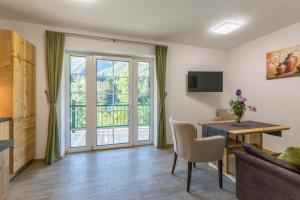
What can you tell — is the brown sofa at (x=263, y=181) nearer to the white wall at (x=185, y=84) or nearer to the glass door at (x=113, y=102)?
the white wall at (x=185, y=84)

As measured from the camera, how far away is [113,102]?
3994mm

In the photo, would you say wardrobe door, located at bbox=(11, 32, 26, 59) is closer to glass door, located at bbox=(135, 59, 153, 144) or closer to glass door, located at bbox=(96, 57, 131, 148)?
glass door, located at bbox=(96, 57, 131, 148)

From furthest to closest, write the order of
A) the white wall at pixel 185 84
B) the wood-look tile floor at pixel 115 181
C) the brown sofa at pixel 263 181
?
the white wall at pixel 185 84 → the wood-look tile floor at pixel 115 181 → the brown sofa at pixel 263 181

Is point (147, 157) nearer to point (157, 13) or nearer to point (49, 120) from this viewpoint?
point (49, 120)

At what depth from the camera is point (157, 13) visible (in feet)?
9.21

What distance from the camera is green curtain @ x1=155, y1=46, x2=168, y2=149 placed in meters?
3.94

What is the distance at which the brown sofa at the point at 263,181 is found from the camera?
50.1 inches

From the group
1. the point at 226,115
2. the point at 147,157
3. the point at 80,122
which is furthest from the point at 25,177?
the point at 226,115

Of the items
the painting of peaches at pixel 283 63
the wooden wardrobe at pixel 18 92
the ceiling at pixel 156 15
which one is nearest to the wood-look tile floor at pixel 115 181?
the wooden wardrobe at pixel 18 92

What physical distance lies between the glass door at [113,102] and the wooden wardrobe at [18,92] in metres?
1.27

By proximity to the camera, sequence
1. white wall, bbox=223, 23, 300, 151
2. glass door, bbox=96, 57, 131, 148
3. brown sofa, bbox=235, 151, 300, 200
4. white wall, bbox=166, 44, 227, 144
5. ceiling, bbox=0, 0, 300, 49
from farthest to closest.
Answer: white wall, bbox=166, 44, 227, 144 < glass door, bbox=96, 57, 131, 148 < white wall, bbox=223, 23, 300, 151 < ceiling, bbox=0, 0, 300, 49 < brown sofa, bbox=235, 151, 300, 200

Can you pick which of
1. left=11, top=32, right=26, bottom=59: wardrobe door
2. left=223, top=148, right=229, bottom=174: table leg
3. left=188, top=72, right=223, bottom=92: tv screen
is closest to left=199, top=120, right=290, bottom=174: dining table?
left=223, top=148, right=229, bottom=174: table leg

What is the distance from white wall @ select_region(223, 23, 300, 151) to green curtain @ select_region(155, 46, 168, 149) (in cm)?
193

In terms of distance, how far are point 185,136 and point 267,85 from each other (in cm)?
263
